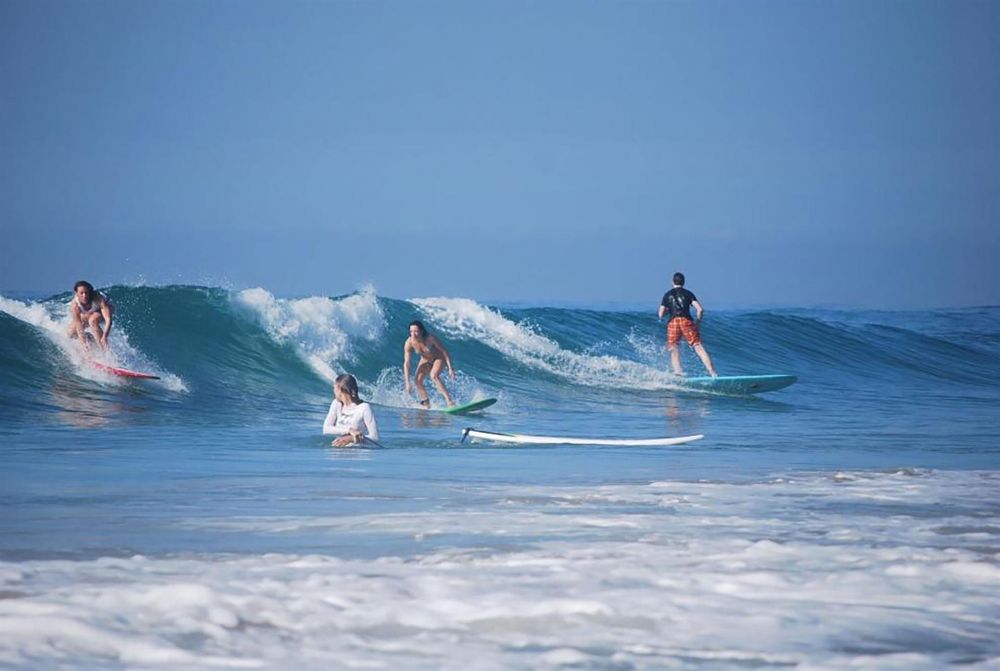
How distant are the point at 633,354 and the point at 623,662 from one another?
2279 centimetres

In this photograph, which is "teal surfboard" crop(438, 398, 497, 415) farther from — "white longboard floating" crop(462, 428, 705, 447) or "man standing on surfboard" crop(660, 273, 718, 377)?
"man standing on surfboard" crop(660, 273, 718, 377)

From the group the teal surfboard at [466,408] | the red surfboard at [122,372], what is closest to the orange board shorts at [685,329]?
the teal surfboard at [466,408]

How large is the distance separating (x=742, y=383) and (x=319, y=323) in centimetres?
718

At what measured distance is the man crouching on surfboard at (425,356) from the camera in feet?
51.4

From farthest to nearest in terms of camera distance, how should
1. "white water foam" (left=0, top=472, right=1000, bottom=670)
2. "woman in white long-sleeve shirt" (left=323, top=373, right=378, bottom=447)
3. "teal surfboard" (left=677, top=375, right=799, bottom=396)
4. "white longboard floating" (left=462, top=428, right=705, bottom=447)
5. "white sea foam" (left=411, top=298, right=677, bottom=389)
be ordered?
"white sea foam" (left=411, top=298, right=677, bottom=389) → "teal surfboard" (left=677, top=375, right=799, bottom=396) → "white longboard floating" (left=462, top=428, right=705, bottom=447) → "woman in white long-sleeve shirt" (left=323, top=373, right=378, bottom=447) → "white water foam" (left=0, top=472, right=1000, bottom=670)

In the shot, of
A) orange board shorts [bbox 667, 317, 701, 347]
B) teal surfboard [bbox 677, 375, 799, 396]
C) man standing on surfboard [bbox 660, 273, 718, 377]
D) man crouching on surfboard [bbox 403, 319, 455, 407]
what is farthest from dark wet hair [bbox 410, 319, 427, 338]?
teal surfboard [bbox 677, 375, 799, 396]

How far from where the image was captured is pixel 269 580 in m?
5.30

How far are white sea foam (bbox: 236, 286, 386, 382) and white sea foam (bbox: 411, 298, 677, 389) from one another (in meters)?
2.04

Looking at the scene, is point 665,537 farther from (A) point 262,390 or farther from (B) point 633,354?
(B) point 633,354

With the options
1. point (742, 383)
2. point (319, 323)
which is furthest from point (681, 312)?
point (319, 323)

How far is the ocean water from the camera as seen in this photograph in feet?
14.6

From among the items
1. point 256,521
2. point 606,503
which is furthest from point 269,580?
point 606,503

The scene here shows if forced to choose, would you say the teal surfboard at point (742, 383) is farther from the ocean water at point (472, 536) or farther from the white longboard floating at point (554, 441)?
the white longboard floating at point (554, 441)

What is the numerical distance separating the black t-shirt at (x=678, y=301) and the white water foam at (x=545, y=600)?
12356mm
